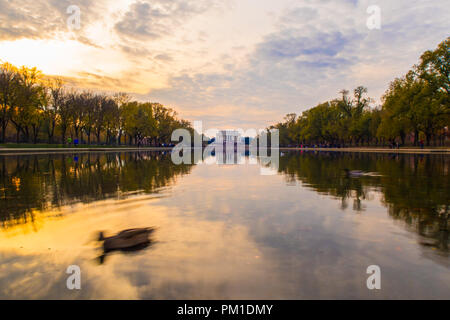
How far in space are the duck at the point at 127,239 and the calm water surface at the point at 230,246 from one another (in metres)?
0.20

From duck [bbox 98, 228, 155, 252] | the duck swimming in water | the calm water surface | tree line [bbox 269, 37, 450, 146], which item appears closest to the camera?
the calm water surface

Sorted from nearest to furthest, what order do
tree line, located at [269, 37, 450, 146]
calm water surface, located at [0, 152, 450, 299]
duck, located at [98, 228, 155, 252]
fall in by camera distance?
calm water surface, located at [0, 152, 450, 299], duck, located at [98, 228, 155, 252], tree line, located at [269, 37, 450, 146]

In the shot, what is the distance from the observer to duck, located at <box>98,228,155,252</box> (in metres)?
5.81

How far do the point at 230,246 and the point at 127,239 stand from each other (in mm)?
2314

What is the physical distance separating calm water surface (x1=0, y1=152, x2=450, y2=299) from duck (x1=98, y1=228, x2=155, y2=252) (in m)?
0.20

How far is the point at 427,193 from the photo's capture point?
1157cm

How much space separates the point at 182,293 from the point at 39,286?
2.17m

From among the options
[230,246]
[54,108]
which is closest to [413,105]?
[230,246]

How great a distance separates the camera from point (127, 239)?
6.29 meters

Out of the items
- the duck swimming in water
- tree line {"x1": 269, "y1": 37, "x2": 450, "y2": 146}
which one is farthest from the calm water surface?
tree line {"x1": 269, "y1": 37, "x2": 450, "y2": 146}

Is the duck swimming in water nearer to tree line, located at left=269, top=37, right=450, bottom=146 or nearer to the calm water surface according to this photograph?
the calm water surface

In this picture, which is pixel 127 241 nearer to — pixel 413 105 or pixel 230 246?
pixel 230 246

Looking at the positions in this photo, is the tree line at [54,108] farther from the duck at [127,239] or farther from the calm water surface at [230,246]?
the duck at [127,239]
